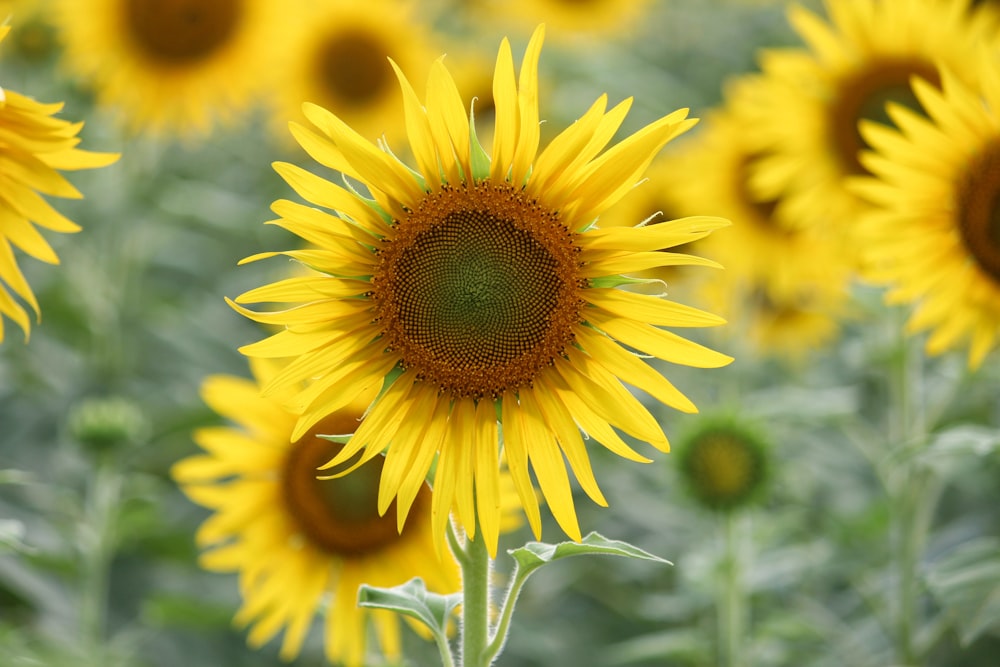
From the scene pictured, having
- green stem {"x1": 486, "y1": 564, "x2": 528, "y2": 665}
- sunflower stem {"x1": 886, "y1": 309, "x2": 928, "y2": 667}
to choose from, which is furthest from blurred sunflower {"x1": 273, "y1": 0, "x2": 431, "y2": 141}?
green stem {"x1": 486, "y1": 564, "x2": 528, "y2": 665}

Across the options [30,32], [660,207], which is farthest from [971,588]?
[30,32]

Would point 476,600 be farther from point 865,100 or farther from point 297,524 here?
point 865,100

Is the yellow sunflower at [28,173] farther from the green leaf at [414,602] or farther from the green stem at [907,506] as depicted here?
the green stem at [907,506]

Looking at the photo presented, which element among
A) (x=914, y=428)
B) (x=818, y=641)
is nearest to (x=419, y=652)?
(x=818, y=641)

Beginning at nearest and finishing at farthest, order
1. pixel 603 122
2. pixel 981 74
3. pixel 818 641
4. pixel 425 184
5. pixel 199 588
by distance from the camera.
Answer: pixel 603 122 < pixel 425 184 < pixel 981 74 < pixel 818 641 < pixel 199 588

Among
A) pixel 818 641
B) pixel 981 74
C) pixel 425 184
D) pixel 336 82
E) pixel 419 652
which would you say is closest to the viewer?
pixel 425 184

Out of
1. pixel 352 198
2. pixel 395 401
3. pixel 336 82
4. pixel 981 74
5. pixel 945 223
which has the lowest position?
pixel 395 401

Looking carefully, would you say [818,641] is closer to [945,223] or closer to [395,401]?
[945,223]
